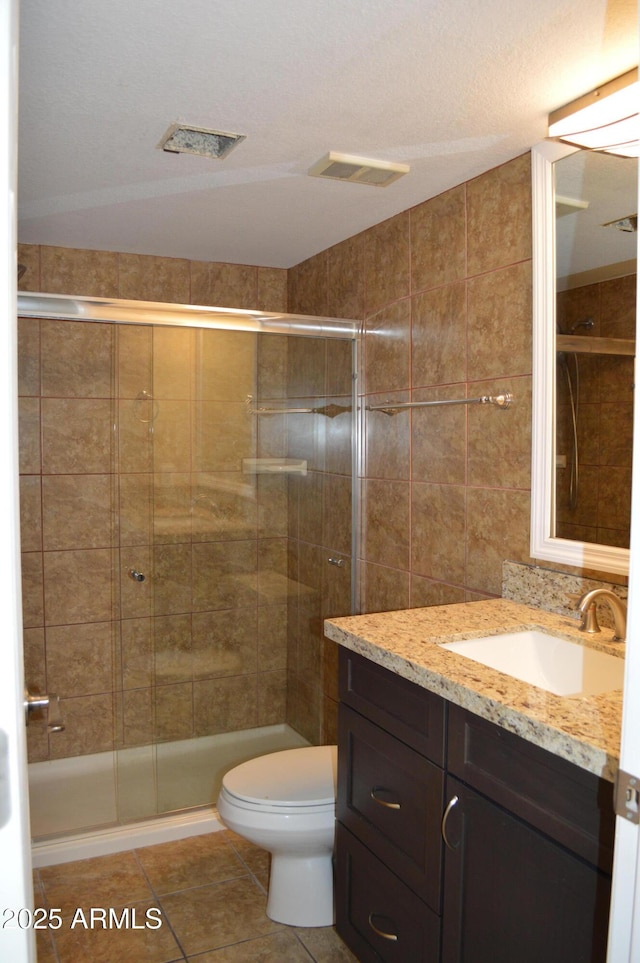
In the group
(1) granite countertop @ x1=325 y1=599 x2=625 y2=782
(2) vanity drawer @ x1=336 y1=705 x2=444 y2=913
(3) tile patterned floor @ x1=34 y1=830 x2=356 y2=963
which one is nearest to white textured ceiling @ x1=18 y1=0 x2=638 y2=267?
(1) granite countertop @ x1=325 y1=599 x2=625 y2=782

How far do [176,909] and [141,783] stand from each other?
520mm

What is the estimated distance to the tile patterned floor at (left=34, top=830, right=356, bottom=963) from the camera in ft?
6.88

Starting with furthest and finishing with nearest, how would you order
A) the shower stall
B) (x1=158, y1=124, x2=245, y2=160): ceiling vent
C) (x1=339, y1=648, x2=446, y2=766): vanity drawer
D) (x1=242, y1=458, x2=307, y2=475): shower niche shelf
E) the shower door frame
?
(x1=242, y1=458, x2=307, y2=475): shower niche shelf, the shower stall, the shower door frame, (x1=158, y1=124, x2=245, y2=160): ceiling vent, (x1=339, y1=648, x2=446, y2=766): vanity drawer

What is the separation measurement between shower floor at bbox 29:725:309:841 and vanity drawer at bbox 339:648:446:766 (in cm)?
110

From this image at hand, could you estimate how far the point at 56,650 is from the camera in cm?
304

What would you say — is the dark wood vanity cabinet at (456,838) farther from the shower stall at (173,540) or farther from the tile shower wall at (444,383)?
the shower stall at (173,540)

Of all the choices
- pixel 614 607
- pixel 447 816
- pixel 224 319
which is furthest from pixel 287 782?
pixel 224 319

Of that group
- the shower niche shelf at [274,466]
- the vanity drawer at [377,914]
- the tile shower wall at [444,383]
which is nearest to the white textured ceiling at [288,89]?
the tile shower wall at [444,383]

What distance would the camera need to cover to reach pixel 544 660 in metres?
1.78

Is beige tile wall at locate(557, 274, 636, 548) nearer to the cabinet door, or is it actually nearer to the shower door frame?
the cabinet door

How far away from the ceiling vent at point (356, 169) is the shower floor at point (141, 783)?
2071 mm

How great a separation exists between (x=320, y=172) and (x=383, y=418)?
0.95 m

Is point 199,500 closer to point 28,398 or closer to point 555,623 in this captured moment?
point 28,398

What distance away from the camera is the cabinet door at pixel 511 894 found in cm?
117
